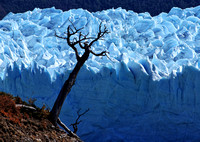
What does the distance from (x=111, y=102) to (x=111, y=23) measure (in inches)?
317

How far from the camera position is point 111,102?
11.2 meters

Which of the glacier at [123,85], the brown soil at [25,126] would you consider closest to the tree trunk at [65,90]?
the brown soil at [25,126]

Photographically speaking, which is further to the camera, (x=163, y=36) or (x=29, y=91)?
(x=163, y=36)

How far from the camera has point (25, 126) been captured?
486cm

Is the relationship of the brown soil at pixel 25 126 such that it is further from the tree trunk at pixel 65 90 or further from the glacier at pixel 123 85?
the glacier at pixel 123 85

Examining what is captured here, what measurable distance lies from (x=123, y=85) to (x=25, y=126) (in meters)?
6.58

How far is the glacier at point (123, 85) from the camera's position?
10547 mm

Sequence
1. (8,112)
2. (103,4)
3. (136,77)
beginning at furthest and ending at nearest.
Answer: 1. (103,4)
2. (136,77)
3. (8,112)

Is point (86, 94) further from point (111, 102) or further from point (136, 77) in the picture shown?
point (136, 77)

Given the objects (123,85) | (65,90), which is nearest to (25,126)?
(65,90)

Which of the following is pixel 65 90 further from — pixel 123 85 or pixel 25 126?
pixel 123 85

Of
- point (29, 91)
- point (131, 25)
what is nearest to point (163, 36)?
point (131, 25)

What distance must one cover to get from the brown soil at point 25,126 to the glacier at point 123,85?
311 cm

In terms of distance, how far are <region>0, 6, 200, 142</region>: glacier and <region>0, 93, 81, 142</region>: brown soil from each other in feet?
10.2
